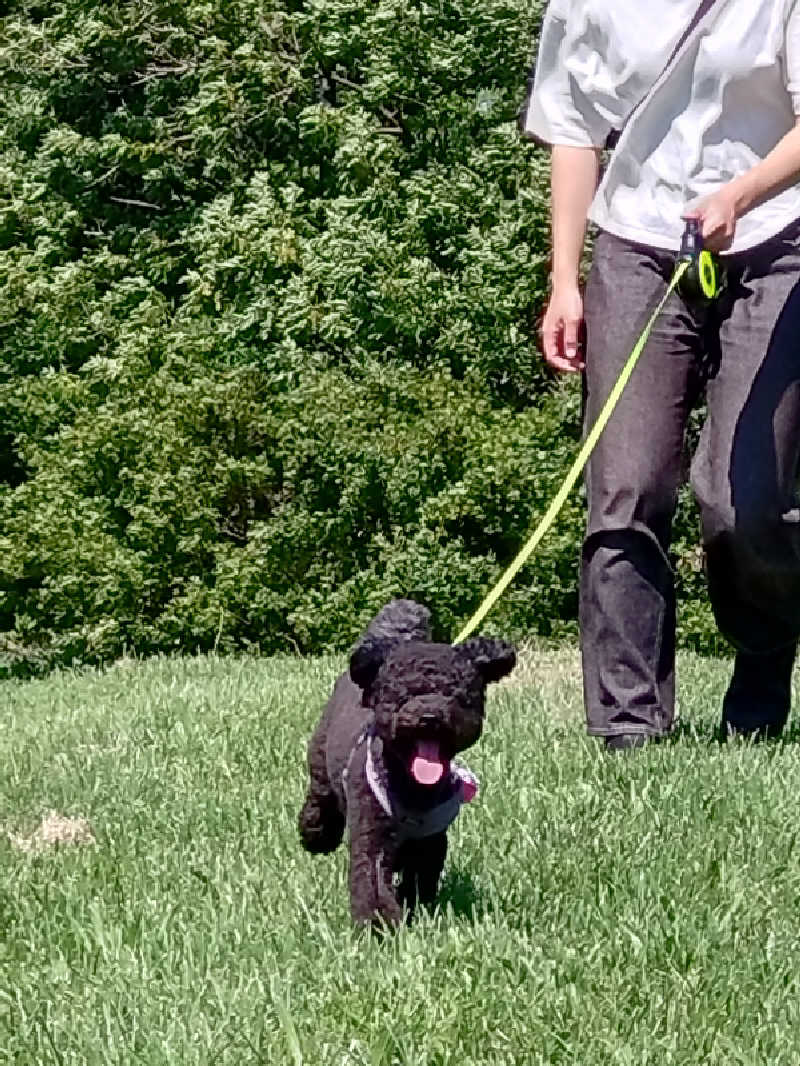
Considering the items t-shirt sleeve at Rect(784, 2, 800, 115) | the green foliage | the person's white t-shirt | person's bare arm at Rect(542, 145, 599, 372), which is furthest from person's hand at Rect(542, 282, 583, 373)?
the green foliage

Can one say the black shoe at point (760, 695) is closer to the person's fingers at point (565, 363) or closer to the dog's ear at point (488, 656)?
the person's fingers at point (565, 363)

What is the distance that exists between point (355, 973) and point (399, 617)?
2.82 feet

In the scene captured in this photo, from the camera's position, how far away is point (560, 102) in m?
5.32

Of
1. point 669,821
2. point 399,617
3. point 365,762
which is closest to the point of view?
point 365,762

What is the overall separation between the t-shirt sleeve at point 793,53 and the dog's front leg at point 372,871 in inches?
98.8

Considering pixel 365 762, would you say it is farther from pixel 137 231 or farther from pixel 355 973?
pixel 137 231

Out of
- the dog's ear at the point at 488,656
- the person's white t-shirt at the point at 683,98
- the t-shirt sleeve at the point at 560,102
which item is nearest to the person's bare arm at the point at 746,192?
the person's white t-shirt at the point at 683,98

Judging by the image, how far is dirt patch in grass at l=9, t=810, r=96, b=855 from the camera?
470 cm

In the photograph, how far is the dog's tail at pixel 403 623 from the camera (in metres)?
3.59

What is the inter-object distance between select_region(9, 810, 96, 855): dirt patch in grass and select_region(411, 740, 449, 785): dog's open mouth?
5.59 feet

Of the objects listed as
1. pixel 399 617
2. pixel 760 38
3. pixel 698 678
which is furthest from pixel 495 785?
pixel 698 678

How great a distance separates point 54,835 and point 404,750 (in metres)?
1.90

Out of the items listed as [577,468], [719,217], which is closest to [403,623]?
[577,468]

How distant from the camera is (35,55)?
57.2 ft
